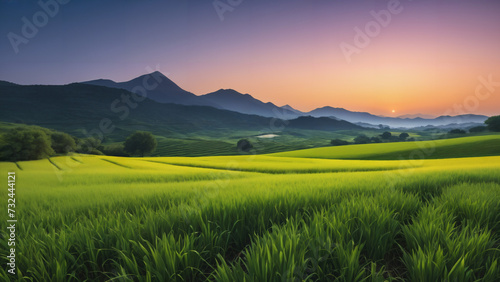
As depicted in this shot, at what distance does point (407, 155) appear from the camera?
37375 mm

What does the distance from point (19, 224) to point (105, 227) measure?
5.89 feet

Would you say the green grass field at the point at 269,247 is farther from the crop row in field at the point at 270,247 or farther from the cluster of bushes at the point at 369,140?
the cluster of bushes at the point at 369,140

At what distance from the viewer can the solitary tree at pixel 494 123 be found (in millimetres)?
71062

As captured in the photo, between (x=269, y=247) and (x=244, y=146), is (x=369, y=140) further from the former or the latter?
(x=269, y=247)

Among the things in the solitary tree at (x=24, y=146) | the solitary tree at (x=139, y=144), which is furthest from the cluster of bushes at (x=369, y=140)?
the solitary tree at (x=24, y=146)

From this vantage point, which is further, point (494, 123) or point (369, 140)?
point (369, 140)

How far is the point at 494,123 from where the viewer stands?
7250cm

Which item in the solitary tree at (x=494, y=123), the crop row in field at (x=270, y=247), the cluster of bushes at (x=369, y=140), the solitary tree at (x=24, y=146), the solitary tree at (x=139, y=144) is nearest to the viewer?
the crop row in field at (x=270, y=247)

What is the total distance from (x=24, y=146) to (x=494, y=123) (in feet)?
408

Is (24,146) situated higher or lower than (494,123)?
lower

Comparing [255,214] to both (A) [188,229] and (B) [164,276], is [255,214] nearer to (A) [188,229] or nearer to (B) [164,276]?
(A) [188,229]

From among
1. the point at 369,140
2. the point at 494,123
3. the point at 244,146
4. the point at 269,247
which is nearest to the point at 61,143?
the point at 244,146

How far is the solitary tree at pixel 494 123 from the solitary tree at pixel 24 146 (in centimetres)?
12047

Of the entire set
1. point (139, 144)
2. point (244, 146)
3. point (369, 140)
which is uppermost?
point (139, 144)
